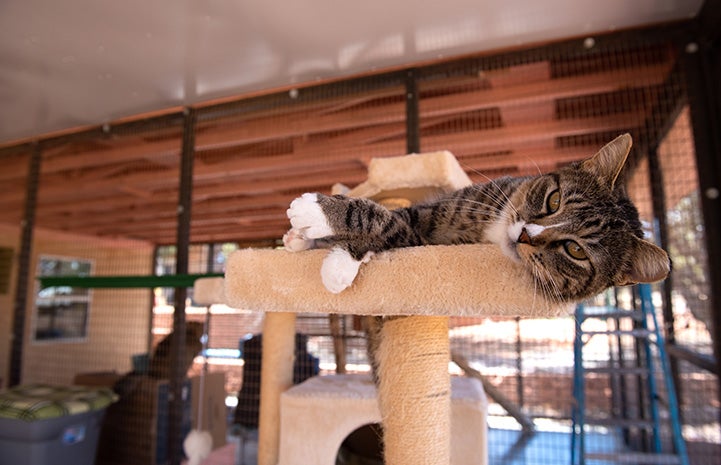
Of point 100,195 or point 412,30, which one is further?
point 100,195

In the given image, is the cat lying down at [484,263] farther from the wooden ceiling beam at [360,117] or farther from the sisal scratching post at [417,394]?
the wooden ceiling beam at [360,117]

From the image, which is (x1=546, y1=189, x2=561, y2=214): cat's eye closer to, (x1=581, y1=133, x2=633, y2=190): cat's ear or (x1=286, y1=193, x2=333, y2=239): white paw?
(x1=581, y1=133, x2=633, y2=190): cat's ear

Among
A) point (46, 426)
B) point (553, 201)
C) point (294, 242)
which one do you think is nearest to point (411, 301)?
point (294, 242)

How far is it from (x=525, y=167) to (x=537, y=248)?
1.91m

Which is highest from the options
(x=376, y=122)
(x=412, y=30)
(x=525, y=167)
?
(x=412, y=30)

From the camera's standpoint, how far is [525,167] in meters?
2.46

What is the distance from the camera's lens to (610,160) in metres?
0.80

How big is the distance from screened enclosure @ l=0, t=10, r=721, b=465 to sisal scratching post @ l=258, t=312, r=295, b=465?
311 millimetres

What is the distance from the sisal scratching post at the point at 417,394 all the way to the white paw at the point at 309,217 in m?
0.32

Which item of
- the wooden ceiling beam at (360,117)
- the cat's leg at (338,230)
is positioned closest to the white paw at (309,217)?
the cat's leg at (338,230)

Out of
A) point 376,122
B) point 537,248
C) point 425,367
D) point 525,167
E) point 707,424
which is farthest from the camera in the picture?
point 525,167

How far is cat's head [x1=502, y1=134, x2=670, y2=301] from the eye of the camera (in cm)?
72

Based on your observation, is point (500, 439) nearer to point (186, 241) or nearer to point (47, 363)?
point (186, 241)

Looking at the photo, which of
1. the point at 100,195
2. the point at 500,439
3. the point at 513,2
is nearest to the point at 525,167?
the point at 513,2
